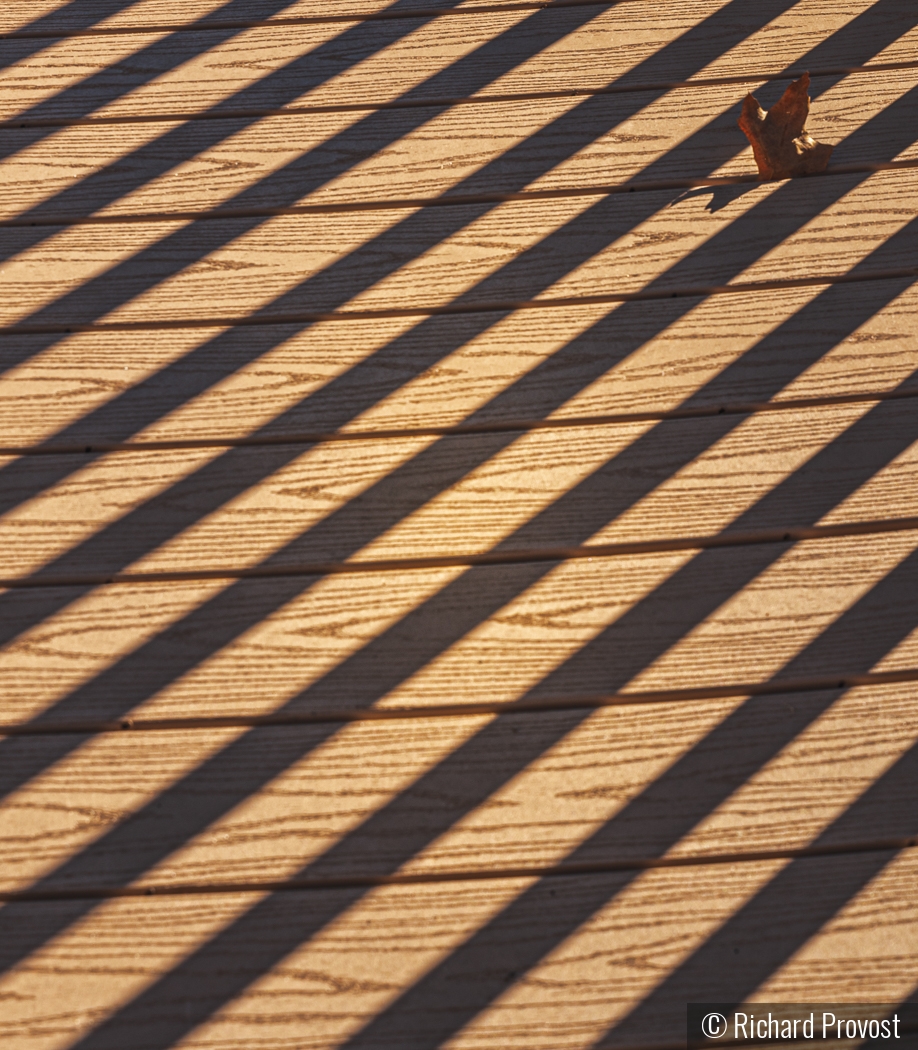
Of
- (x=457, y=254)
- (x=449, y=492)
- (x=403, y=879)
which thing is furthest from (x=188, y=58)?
(x=403, y=879)

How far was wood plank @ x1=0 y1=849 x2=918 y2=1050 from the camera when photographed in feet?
3.61

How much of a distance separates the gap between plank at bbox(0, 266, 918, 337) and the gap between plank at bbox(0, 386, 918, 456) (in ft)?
0.67

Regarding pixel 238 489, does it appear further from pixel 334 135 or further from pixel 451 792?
pixel 334 135

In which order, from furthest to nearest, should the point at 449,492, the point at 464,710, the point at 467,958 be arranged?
the point at 449,492, the point at 464,710, the point at 467,958

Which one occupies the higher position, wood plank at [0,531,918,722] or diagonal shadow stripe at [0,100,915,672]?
diagonal shadow stripe at [0,100,915,672]

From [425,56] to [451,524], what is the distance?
36.8 inches

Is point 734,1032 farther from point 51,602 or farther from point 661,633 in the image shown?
point 51,602

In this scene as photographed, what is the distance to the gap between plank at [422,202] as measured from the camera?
1.55 meters

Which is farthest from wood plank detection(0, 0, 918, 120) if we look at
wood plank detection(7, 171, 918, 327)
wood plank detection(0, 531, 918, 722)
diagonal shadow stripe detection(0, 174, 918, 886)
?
wood plank detection(0, 531, 918, 722)

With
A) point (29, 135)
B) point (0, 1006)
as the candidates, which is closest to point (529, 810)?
point (0, 1006)

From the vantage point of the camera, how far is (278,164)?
62.7 inches

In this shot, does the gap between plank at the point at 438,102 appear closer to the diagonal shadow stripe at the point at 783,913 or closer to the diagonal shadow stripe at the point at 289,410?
the diagonal shadow stripe at the point at 289,410

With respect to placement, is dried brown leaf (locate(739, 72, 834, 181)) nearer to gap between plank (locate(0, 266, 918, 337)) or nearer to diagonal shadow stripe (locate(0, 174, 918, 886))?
gap between plank (locate(0, 266, 918, 337))

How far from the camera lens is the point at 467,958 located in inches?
44.2
